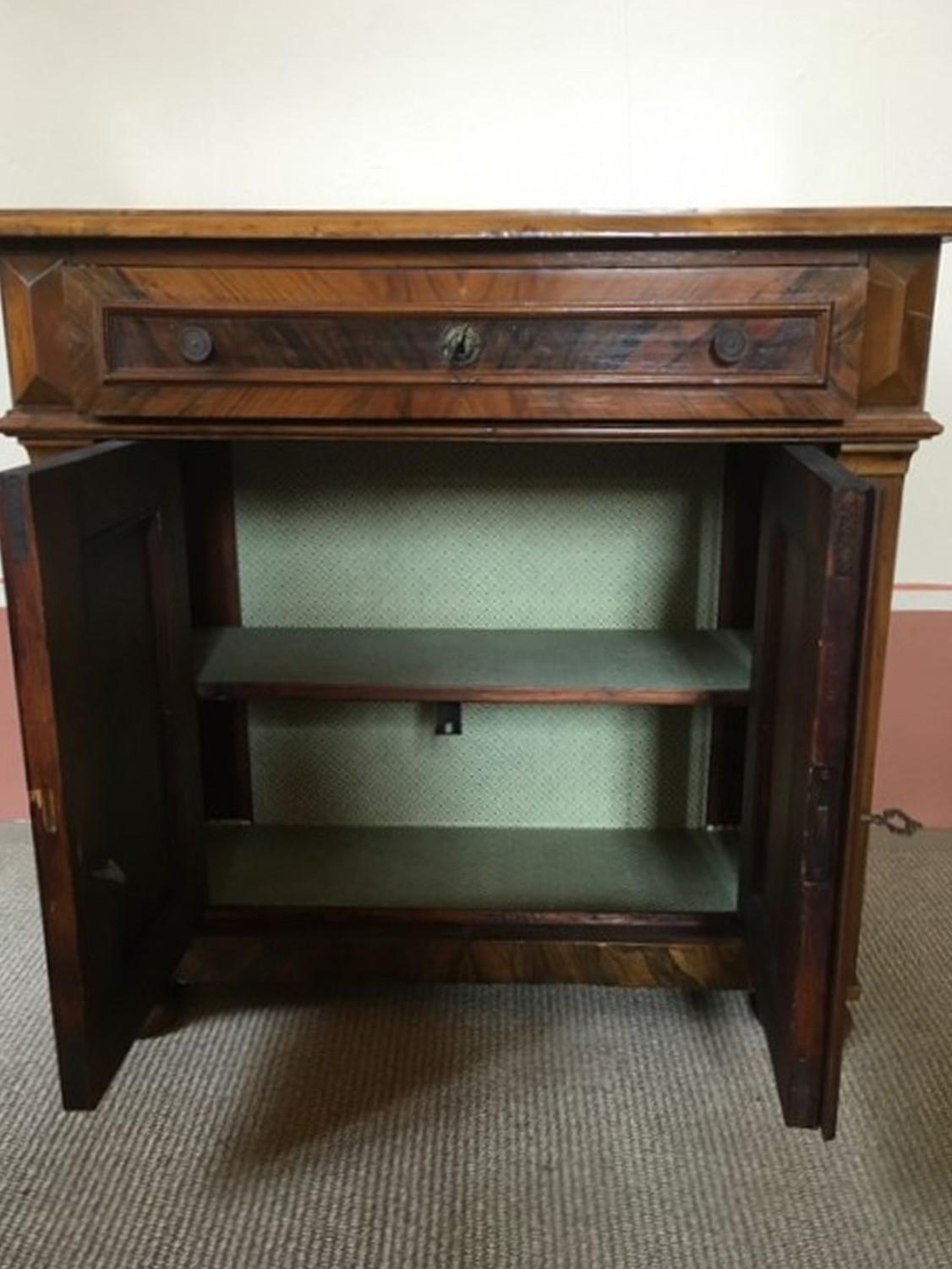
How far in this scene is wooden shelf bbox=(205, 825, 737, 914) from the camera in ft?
3.80

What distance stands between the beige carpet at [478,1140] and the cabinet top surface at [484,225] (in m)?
0.75

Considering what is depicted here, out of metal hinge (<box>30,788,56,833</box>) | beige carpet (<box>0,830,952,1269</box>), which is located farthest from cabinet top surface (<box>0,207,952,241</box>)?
beige carpet (<box>0,830,952,1269</box>)

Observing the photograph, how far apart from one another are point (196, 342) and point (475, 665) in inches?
16.8

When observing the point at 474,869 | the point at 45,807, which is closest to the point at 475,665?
the point at 474,869

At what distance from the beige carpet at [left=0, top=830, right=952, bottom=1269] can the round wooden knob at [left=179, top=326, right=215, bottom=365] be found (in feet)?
2.17

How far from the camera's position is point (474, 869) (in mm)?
1233

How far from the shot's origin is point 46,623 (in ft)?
2.65

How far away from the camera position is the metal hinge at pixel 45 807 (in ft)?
2.75

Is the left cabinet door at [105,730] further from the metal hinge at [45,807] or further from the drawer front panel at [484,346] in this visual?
the drawer front panel at [484,346]

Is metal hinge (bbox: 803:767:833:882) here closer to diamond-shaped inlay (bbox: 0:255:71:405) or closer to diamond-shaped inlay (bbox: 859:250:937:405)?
diamond-shaped inlay (bbox: 859:250:937:405)

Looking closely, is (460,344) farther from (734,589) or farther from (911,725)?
(911,725)

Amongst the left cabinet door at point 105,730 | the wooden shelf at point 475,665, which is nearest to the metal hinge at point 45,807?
the left cabinet door at point 105,730

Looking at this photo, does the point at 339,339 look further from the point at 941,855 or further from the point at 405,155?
the point at 941,855

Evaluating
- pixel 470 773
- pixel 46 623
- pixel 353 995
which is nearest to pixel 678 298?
pixel 46 623
